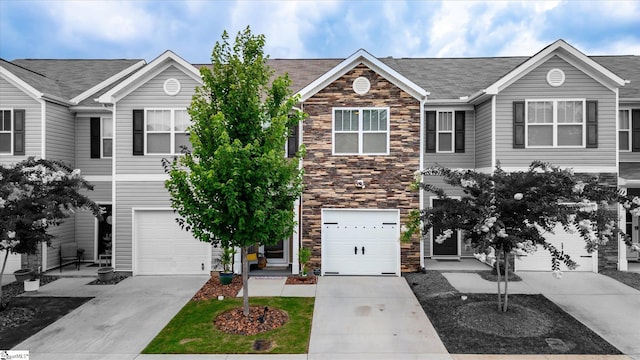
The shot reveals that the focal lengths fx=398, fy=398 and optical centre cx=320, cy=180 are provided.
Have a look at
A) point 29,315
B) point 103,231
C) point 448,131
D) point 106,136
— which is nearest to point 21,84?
point 106,136

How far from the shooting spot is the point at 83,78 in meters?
17.9

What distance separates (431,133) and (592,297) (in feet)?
26.3

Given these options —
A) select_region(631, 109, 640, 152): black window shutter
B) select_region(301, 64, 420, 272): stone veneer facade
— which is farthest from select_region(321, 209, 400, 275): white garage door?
select_region(631, 109, 640, 152): black window shutter

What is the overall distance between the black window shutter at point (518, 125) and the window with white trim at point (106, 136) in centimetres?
1558

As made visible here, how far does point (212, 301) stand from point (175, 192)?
3.61 meters

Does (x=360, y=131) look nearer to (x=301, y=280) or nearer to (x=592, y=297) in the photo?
(x=301, y=280)

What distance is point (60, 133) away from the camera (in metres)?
15.3

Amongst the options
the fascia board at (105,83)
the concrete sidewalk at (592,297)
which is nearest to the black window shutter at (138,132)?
the fascia board at (105,83)

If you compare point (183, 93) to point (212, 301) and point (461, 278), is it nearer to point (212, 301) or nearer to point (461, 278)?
point (212, 301)

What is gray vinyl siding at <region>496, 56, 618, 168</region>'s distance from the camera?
1435 centimetres

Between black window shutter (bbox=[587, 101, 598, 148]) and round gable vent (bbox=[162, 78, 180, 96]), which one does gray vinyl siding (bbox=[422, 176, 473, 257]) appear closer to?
black window shutter (bbox=[587, 101, 598, 148])

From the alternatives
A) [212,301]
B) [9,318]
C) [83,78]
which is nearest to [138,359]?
[212,301]

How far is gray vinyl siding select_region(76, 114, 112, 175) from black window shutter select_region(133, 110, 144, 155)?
6.81 ft

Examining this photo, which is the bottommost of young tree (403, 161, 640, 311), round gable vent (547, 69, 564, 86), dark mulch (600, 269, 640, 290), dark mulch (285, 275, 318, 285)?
dark mulch (285, 275, 318, 285)
